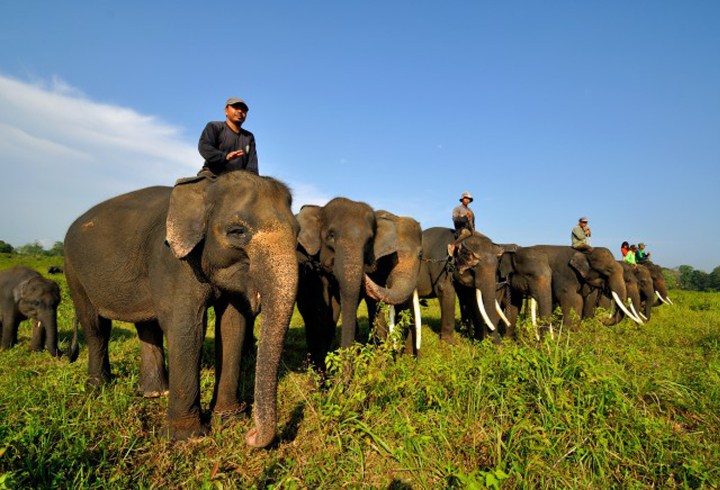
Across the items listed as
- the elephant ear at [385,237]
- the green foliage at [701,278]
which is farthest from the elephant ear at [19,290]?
the green foliage at [701,278]

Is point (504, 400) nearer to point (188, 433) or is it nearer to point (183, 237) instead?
point (188, 433)

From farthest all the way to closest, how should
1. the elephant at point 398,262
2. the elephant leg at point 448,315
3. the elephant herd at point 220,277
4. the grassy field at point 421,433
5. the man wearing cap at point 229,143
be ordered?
the elephant leg at point 448,315
the elephant at point 398,262
the man wearing cap at point 229,143
the elephant herd at point 220,277
the grassy field at point 421,433

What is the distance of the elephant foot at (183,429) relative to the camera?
361 cm

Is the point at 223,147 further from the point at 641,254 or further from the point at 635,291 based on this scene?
the point at 641,254

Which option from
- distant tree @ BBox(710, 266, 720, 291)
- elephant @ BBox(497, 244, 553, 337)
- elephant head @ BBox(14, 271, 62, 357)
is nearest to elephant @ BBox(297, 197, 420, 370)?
elephant @ BBox(497, 244, 553, 337)

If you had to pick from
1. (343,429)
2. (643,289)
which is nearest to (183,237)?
(343,429)

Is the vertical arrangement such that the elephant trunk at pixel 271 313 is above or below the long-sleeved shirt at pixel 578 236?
below

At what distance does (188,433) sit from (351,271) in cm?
264

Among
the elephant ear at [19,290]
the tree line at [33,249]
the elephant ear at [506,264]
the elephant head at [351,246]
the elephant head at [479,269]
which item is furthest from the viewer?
the tree line at [33,249]

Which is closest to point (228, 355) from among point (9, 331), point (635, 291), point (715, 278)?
point (9, 331)

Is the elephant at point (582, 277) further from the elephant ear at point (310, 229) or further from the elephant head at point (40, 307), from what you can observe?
the elephant head at point (40, 307)

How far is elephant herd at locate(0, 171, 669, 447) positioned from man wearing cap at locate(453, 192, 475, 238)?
2464mm

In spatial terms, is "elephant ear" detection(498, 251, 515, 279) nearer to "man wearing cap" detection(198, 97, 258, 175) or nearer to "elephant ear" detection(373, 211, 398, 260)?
"elephant ear" detection(373, 211, 398, 260)

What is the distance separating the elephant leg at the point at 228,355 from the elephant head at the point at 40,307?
5554 millimetres
